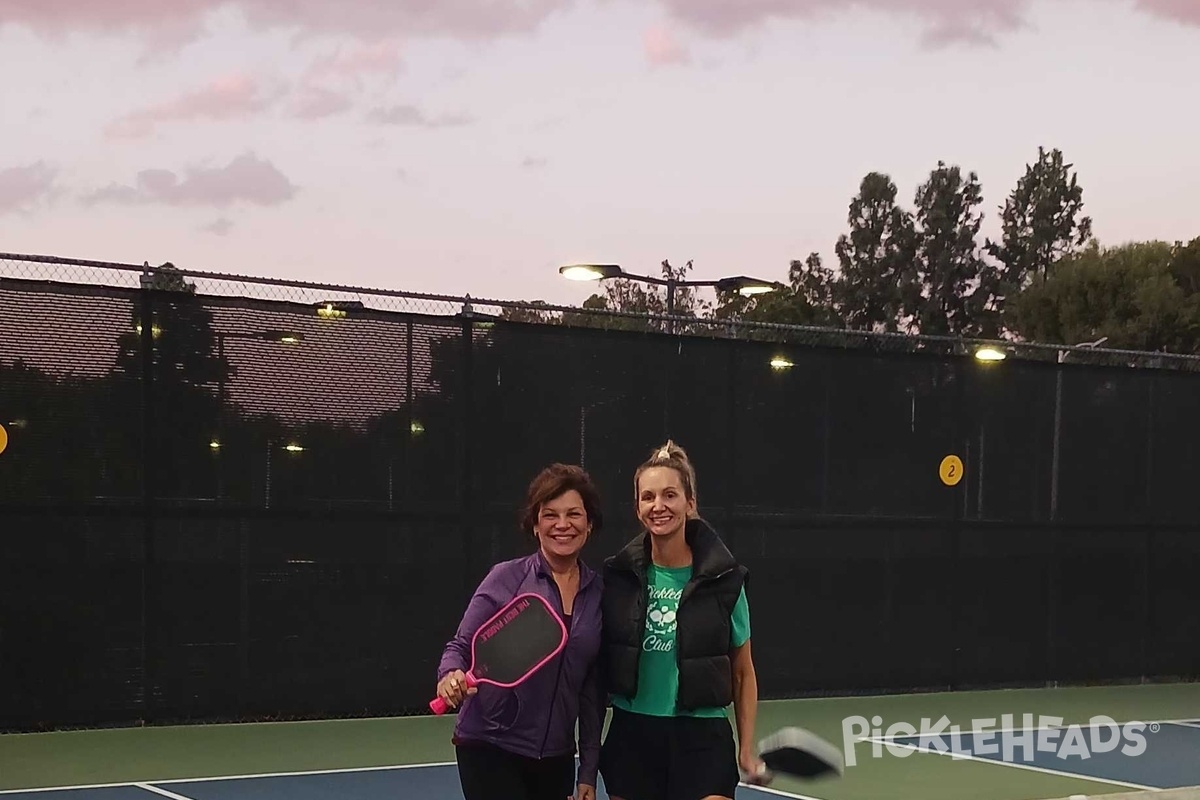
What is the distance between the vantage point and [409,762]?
951 cm

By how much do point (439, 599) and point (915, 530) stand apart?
4.26m

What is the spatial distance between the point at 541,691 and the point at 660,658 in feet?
1.36

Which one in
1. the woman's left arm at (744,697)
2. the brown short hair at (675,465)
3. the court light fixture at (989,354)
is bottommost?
the woman's left arm at (744,697)

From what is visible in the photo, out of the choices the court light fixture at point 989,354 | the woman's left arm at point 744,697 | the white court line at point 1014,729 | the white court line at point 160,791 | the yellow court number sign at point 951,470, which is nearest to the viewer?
the woman's left arm at point 744,697

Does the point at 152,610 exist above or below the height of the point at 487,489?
below

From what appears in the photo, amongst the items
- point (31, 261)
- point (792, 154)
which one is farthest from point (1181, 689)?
point (792, 154)

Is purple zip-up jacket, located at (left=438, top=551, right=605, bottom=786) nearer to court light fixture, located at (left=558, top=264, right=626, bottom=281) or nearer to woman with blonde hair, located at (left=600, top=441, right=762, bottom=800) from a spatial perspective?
woman with blonde hair, located at (left=600, top=441, right=762, bottom=800)

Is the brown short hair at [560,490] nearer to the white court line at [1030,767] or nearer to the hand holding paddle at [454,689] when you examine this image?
the hand holding paddle at [454,689]

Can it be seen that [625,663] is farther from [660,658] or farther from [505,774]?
[505,774]

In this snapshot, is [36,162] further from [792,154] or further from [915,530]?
[792,154]

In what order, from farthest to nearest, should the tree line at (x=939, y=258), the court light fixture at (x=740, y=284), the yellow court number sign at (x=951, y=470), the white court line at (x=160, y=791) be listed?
the tree line at (x=939, y=258)
the court light fixture at (x=740, y=284)
the yellow court number sign at (x=951, y=470)
the white court line at (x=160, y=791)

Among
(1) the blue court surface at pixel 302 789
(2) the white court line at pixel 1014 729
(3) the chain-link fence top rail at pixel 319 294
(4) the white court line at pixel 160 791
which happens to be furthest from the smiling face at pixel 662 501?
(2) the white court line at pixel 1014 729

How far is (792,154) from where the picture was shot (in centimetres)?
2981

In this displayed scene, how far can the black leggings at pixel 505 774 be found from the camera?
4.62 meters
